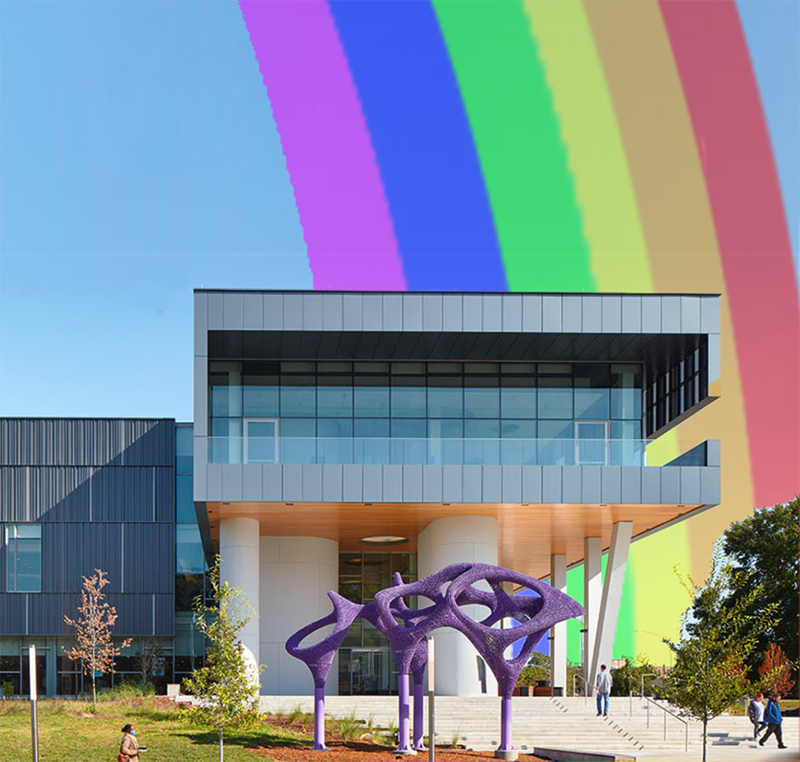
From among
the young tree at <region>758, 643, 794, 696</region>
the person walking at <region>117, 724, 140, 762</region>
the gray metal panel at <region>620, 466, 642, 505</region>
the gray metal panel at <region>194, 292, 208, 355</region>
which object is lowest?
the young tree at <region>758, 643, 794, 696</region>

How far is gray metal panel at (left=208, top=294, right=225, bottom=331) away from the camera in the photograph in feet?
123

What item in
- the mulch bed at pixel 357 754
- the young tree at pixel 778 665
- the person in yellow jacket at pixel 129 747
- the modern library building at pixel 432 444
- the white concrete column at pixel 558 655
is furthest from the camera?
the young tree at pixel 778 665

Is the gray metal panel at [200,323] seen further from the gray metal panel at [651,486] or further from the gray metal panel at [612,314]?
the gray metal panel at [651,486]

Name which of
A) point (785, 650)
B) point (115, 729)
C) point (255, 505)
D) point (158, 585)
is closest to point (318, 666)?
point (115, 729)

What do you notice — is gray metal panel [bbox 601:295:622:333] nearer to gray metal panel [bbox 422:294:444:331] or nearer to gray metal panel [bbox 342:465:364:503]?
gray metal panel [bbox 422:294:444:331]

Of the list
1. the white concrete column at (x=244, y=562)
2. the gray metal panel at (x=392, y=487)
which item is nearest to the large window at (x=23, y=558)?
the white concrete column at (x=244, y=562)

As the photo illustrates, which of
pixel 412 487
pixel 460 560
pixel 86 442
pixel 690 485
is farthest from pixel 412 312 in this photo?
pixel 86 442

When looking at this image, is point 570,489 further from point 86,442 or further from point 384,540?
→ point 86,442

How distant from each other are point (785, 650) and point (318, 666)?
1561 inches

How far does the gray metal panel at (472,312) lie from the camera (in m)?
38.0

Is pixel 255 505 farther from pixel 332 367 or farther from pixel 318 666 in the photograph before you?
pixel 318 666

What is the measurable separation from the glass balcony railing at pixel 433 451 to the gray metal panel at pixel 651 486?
40 centimetres

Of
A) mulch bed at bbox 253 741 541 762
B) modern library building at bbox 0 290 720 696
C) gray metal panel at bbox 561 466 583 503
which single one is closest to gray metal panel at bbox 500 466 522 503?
modern library building at bbox 0 290 720 696

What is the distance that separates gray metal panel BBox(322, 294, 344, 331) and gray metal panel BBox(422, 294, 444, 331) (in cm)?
262
